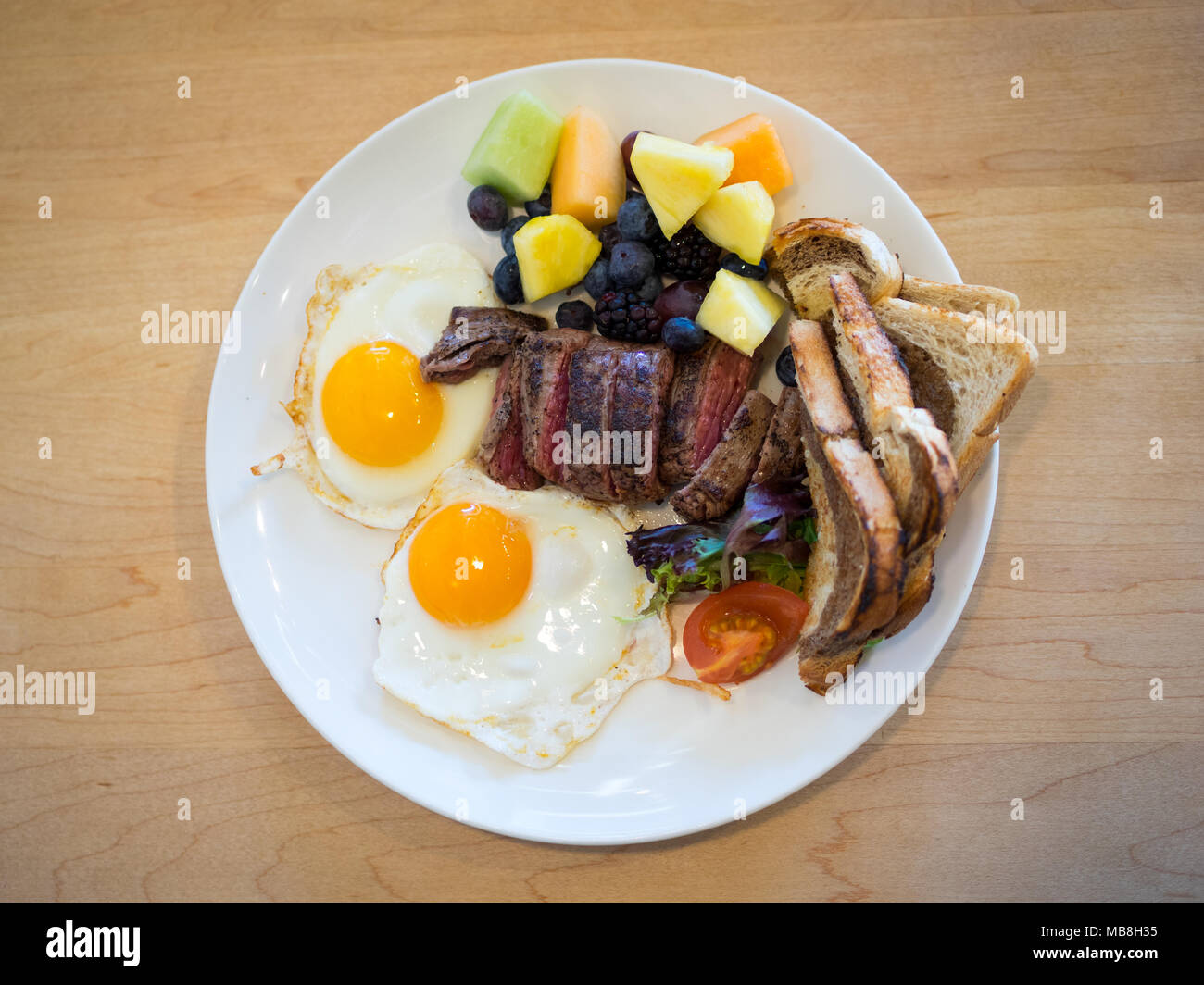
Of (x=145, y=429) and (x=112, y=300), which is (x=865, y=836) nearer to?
(x=145, y=429)

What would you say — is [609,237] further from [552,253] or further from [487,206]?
[487,206]

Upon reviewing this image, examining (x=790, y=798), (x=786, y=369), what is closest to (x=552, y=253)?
(x=786, y=369)

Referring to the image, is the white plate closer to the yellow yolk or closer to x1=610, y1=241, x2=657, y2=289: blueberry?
the yellow yolk

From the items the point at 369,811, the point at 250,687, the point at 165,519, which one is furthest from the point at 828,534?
the point at 165,519

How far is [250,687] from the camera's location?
3582mm

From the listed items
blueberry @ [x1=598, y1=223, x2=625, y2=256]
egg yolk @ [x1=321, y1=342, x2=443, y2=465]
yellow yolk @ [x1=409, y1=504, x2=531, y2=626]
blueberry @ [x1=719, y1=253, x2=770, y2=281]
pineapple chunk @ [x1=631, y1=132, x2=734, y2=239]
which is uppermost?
pineapple chunk @ [x1=631, y1=132, x2=734, y2=239]

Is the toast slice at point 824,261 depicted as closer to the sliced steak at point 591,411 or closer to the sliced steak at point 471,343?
the sliced steak at point 591,411

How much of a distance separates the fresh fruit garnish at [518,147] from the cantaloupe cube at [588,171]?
0.07 m

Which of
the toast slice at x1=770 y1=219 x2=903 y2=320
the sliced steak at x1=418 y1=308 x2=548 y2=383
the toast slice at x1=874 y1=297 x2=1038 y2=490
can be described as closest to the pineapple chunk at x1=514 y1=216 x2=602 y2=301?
the sliced steak at x1=418 y1=308 x2=548 y2=383

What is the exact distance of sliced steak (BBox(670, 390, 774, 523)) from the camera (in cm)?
305

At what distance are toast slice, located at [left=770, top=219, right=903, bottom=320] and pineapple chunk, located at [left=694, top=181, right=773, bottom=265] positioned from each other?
85 mm

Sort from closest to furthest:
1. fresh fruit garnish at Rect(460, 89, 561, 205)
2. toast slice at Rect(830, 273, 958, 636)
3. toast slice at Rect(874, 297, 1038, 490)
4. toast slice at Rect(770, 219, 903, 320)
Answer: toast slice at Rect(830, 273, 958, 636) < toast slice at Rect(874, 297, 1038, 490) < toast slice at Rect(770, 219, 903, 320) < fresh fruit garnish at Rect(460, 89, 561, 205)

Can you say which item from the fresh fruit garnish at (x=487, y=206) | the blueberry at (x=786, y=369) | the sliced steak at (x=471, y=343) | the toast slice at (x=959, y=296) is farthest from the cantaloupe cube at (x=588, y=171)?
the toast slice at (x=959, y=296)

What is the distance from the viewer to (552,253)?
10.4 ft
